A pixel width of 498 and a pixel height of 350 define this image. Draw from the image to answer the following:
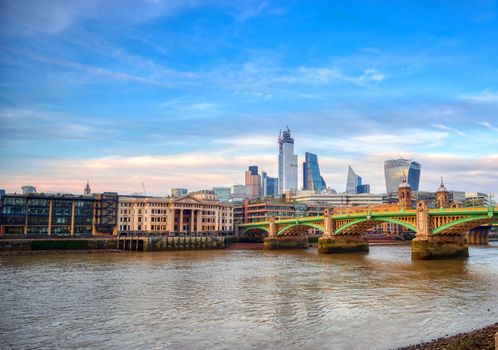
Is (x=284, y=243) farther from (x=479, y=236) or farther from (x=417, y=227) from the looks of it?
(x=479, y=236)

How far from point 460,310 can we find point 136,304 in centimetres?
2538

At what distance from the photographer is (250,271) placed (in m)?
63.6

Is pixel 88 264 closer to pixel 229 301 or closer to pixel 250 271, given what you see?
pixel 250 271

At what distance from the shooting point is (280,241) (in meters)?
126

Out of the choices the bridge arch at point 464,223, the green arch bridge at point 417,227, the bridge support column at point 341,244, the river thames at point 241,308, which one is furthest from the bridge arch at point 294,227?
the river thames at point 241,308

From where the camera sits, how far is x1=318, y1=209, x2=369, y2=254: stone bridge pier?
100375 mm

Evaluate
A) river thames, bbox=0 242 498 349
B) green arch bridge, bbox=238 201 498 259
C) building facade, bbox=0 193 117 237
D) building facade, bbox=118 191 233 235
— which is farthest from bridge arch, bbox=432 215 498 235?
building facade, bbox=0 193 117 237

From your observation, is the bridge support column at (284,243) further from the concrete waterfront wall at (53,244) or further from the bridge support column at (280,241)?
the concrete waterfront wall at (53,244)

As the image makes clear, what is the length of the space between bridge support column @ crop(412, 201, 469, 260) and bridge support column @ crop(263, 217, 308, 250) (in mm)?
52456

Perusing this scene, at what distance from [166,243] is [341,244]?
4218cm

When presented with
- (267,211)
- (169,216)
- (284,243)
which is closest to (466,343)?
(284,243)

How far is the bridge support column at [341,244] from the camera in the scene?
329 ft

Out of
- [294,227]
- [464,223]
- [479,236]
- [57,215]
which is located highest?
[57,215]

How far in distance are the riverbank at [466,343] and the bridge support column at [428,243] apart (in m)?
52.3
